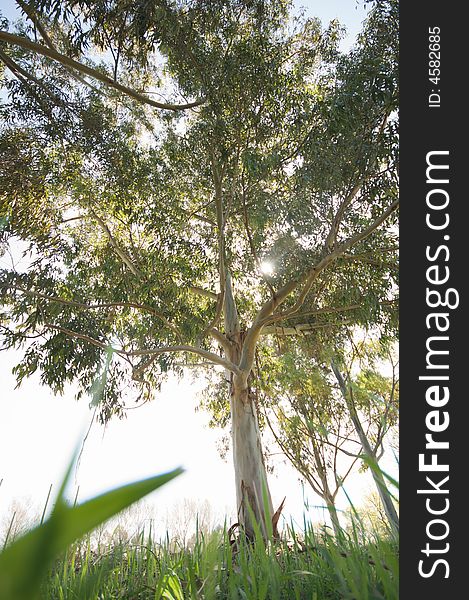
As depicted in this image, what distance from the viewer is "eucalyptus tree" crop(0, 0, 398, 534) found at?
477cm

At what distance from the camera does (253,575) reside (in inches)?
27.4

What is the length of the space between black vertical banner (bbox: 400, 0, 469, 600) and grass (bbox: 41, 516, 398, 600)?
0.06 meters

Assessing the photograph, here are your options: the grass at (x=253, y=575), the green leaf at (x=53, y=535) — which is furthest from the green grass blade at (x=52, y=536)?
the grass at (x=253, y=575)

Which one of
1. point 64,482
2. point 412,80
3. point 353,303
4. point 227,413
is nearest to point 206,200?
point 353,303

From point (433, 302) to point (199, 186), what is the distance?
556 centimetres

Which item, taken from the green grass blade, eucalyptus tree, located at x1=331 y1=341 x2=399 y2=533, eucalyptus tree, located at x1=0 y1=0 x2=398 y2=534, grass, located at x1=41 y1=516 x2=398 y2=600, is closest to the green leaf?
the green grass blade

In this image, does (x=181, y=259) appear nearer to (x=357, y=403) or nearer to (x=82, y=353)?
(x=82, y=353)

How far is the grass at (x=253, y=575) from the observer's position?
1.96 feet

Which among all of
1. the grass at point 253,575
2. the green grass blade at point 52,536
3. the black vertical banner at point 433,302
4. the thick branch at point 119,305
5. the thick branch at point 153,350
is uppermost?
the thick branch at point 119,305

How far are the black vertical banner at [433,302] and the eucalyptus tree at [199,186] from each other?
402 cm

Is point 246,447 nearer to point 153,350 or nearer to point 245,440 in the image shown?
point 245,440

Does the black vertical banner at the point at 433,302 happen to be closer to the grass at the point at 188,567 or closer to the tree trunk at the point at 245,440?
the grass at the point at 188,567

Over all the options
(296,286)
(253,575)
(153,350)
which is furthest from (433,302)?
(296,286)

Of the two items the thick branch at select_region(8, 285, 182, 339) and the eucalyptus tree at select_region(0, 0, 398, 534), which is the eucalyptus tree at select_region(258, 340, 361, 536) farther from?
the thick branch at select_region(8, 285, 182, 339)
